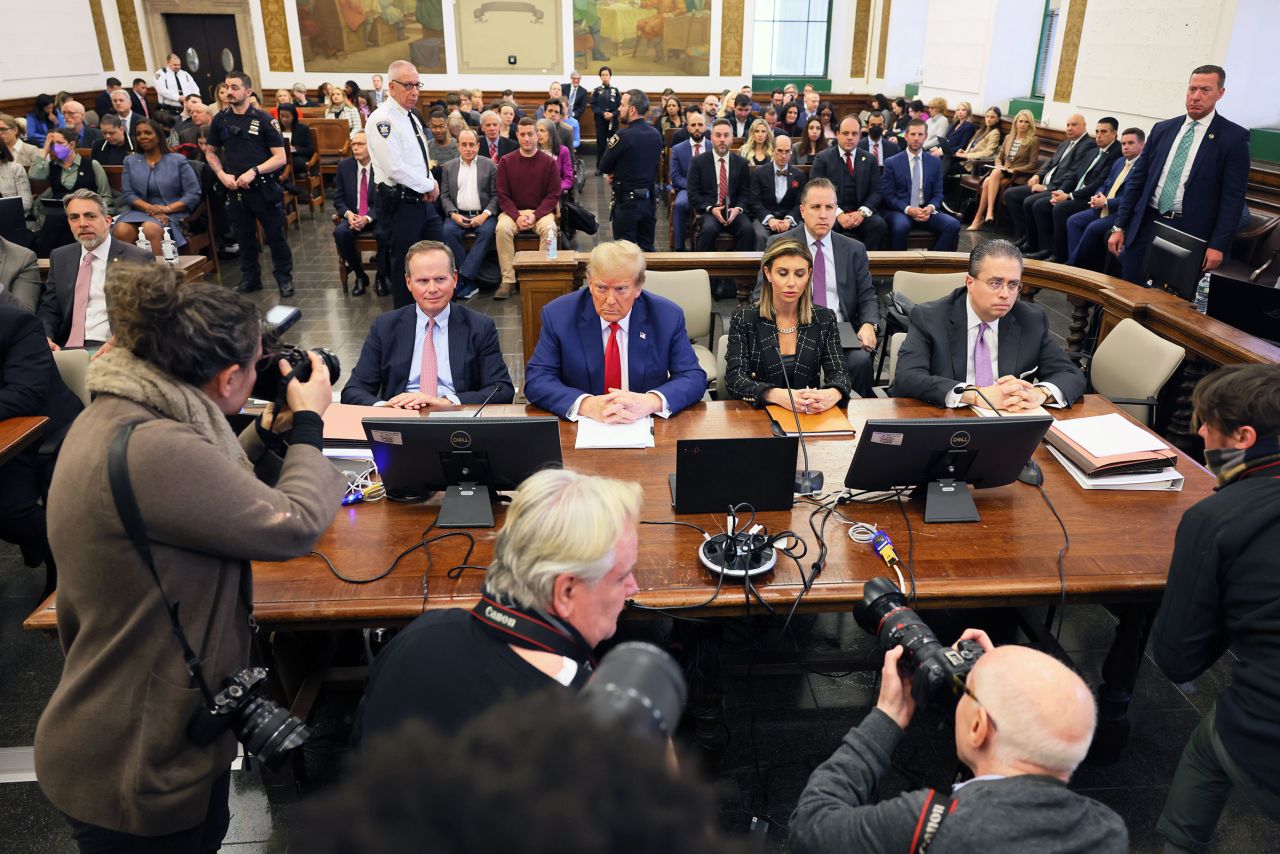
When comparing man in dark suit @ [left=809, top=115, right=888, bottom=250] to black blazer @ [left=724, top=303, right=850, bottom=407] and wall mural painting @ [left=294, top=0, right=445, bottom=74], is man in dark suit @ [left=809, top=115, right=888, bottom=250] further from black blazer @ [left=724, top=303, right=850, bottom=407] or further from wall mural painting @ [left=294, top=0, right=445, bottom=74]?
wall mural painting @ [left=294, top=0, right=445, bottom=74]

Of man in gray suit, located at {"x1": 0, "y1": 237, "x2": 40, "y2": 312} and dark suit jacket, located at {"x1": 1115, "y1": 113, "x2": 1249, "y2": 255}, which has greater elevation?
dark suit jacket, located at {"x1": 1115, "y1": 113, "x2": 1249, "y2": 255}

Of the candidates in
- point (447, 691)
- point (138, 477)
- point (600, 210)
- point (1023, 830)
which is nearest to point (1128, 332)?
point (1023, 830)

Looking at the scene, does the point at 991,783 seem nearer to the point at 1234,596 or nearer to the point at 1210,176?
the point at 1234,596

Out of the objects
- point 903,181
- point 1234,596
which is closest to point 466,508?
point 1234,596

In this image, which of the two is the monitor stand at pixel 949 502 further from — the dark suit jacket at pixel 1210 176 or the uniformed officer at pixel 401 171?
the uniformed officer at pixel 401 171

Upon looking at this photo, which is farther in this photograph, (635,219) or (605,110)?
(605,110)

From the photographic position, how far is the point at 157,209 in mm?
6523

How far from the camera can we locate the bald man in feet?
3.92

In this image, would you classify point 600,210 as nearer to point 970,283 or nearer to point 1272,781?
point 970,283

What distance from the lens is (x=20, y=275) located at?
4.24 meters

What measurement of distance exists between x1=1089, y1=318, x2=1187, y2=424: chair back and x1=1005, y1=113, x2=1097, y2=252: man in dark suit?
16.4ft

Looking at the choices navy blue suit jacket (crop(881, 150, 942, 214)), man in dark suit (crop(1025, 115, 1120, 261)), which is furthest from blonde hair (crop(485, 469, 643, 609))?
man in dark suit (crop(1025, 115, 1120, 261))

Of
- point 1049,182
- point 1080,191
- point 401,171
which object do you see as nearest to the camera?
point 401,171

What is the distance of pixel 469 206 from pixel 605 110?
22.2 feet
